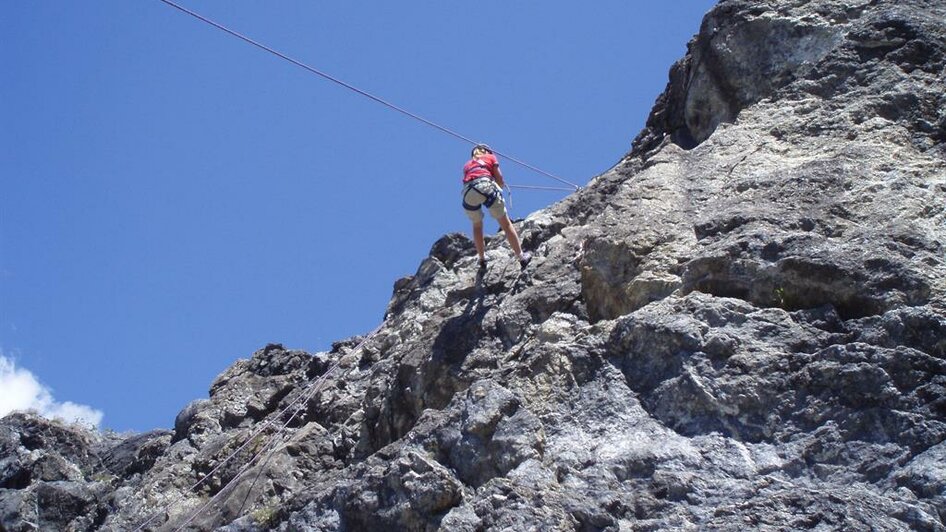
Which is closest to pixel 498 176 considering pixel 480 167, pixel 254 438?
pixel 480 167

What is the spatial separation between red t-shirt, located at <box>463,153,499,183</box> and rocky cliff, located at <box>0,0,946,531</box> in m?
0.92

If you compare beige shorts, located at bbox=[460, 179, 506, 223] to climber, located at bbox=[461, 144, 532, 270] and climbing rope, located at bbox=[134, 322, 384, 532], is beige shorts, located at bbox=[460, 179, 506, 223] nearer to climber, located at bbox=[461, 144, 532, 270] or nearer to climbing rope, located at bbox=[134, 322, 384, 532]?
climber, located at bbox=[461, 144, 532, 270]

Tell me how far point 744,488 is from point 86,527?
9.22 m

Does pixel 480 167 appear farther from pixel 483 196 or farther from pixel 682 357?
pixel 682 357

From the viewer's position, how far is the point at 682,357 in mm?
8359

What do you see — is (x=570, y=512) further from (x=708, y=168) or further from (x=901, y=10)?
(x=901, y=10)

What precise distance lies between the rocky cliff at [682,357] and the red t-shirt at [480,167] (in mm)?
917

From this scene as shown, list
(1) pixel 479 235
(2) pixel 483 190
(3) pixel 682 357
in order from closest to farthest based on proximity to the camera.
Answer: (3) pixel 682 357
(2) pixel 483 190
(1) pixel 479 235

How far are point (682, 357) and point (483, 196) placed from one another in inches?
185

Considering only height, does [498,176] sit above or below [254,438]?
above

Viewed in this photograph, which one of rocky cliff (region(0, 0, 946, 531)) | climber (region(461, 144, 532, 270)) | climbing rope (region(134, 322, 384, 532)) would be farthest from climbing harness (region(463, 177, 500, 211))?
climbing rope (region(134, 322, 384, 532))

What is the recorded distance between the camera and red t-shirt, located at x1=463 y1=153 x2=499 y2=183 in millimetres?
12727

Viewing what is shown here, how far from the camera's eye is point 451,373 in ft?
35.8

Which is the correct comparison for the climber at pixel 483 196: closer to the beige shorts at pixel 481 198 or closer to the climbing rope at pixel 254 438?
the beige shorts at pixel 481 198
